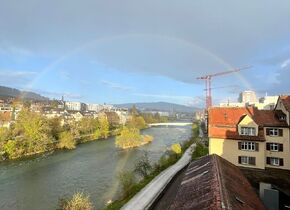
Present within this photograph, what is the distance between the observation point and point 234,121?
27.1 meters

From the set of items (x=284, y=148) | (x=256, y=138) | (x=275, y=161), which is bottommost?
(x=275, y=161)

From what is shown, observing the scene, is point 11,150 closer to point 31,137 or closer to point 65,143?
point 31,137

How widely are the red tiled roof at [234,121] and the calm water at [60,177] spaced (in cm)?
1138

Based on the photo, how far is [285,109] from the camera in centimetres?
2558

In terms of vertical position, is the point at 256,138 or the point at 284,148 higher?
the point at 256,138

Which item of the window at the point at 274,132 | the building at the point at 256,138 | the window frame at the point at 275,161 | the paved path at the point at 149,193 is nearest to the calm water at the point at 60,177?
the paved path at the point at 149,193

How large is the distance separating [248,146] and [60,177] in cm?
2165

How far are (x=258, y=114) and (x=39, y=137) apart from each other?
40620mm

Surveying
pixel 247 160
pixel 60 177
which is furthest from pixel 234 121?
pixel 60 177

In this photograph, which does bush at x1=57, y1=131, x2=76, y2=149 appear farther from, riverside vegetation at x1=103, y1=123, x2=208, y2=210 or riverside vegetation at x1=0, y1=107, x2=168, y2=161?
riverside vegetation at x1=103, y1=123, x2=208, y2=210

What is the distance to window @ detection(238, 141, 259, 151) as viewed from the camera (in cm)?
2531

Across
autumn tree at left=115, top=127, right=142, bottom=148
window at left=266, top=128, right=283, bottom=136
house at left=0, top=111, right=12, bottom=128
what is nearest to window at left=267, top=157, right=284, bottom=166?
window at left=266, top=128, right=283, bottom=136

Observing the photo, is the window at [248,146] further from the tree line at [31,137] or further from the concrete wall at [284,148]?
the tree line at [31,137]

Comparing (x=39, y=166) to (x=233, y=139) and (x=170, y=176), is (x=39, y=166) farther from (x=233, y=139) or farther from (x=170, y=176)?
(x=233, y=139)
